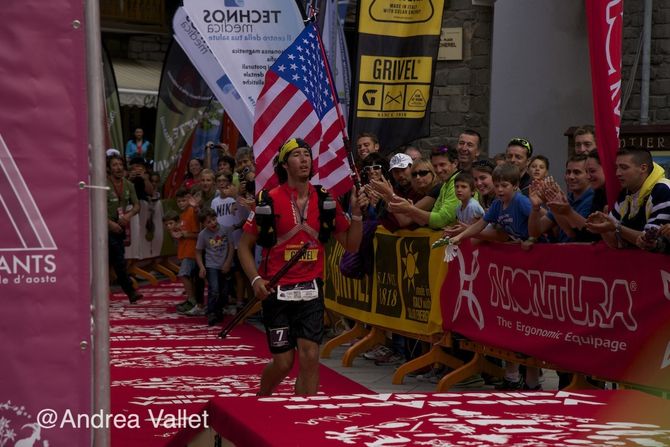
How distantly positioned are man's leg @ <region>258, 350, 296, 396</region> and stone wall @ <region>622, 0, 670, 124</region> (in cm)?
1170

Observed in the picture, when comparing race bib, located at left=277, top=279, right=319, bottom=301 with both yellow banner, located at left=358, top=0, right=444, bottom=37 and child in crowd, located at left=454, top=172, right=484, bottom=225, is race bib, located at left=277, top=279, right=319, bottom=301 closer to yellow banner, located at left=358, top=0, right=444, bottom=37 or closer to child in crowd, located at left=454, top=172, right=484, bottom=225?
child in crowd, located at left=454, top=172, right=484, bottom=225

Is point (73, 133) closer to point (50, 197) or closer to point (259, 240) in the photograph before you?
point (50, 197)

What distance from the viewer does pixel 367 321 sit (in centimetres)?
1254

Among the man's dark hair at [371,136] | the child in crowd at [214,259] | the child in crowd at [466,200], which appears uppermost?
the man's dark hair at [371,136]

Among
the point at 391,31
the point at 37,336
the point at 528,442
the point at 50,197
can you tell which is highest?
the point at 391,31

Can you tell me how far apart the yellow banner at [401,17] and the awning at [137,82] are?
1638 centimetres

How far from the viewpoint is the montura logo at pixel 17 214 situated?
13.5 feet

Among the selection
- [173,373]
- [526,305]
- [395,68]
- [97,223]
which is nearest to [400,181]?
[395,68]

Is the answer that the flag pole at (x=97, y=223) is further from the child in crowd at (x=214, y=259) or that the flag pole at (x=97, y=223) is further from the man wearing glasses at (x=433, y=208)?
the child in crowd at (x=214, y=259)

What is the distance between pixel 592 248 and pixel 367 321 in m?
4.22

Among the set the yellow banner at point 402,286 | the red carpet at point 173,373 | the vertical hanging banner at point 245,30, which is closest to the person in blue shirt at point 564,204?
the yellow banner at point 402,286

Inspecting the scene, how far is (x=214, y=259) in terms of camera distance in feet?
52.3

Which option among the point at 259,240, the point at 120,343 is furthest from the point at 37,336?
the point at 120,343

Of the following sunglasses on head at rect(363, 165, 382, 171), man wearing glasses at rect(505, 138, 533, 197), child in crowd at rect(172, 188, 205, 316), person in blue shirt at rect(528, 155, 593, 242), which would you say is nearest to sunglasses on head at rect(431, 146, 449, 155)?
sunglasses on head at rect(363, 165, 382, 171)
